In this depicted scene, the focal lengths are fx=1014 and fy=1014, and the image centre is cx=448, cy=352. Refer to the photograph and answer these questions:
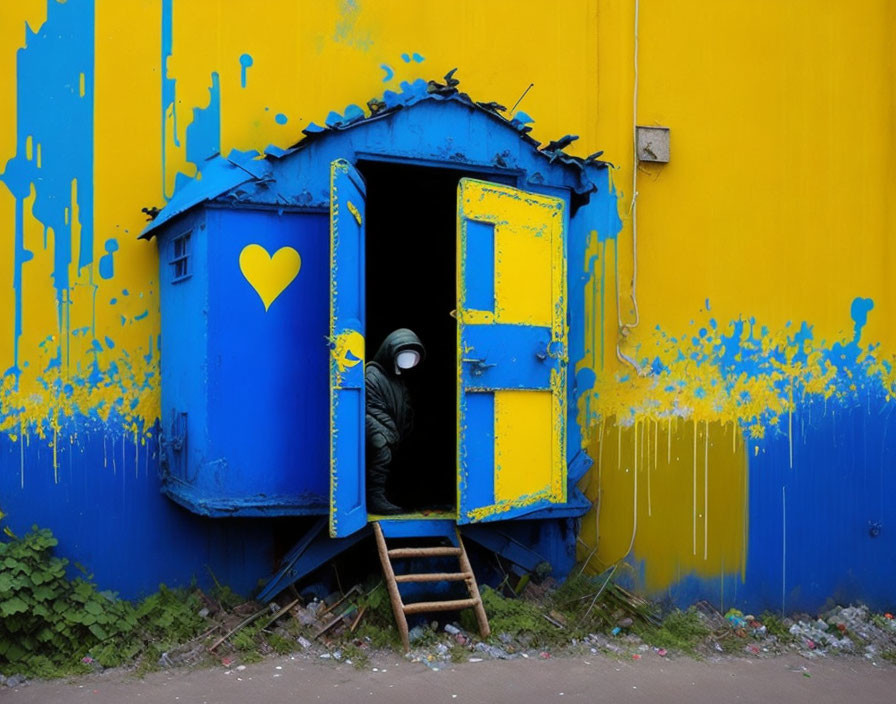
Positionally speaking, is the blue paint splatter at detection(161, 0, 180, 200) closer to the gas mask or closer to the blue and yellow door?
the blue and yellow door

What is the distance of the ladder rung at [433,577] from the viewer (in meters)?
6.09

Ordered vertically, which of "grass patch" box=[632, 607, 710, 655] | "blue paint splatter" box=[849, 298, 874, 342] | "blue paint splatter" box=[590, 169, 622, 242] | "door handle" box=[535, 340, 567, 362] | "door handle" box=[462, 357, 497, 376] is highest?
"blue paint splatter" box=[590, 169, 622, 242]

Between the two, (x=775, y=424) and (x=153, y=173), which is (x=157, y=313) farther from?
(x=775, y=424)

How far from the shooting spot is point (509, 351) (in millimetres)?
6441

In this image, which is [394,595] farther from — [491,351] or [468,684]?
[491,351]

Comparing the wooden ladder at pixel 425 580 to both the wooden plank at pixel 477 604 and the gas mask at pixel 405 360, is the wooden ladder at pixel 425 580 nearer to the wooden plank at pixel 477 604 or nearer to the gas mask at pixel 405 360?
the wooden plank at pixel 477 604

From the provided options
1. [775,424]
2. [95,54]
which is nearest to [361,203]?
[95,54]

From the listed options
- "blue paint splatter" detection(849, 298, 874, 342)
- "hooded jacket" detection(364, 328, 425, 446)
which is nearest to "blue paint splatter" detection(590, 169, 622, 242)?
"hooded jacket" detection(364, 328, 425, 446)

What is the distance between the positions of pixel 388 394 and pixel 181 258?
1594mm

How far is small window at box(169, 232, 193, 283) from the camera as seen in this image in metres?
6.27

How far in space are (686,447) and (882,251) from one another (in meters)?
2.36

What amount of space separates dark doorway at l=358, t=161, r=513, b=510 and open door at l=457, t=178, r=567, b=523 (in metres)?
1.17

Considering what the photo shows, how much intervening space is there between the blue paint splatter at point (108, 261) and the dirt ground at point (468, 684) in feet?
8.23

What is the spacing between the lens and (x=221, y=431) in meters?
6.10
